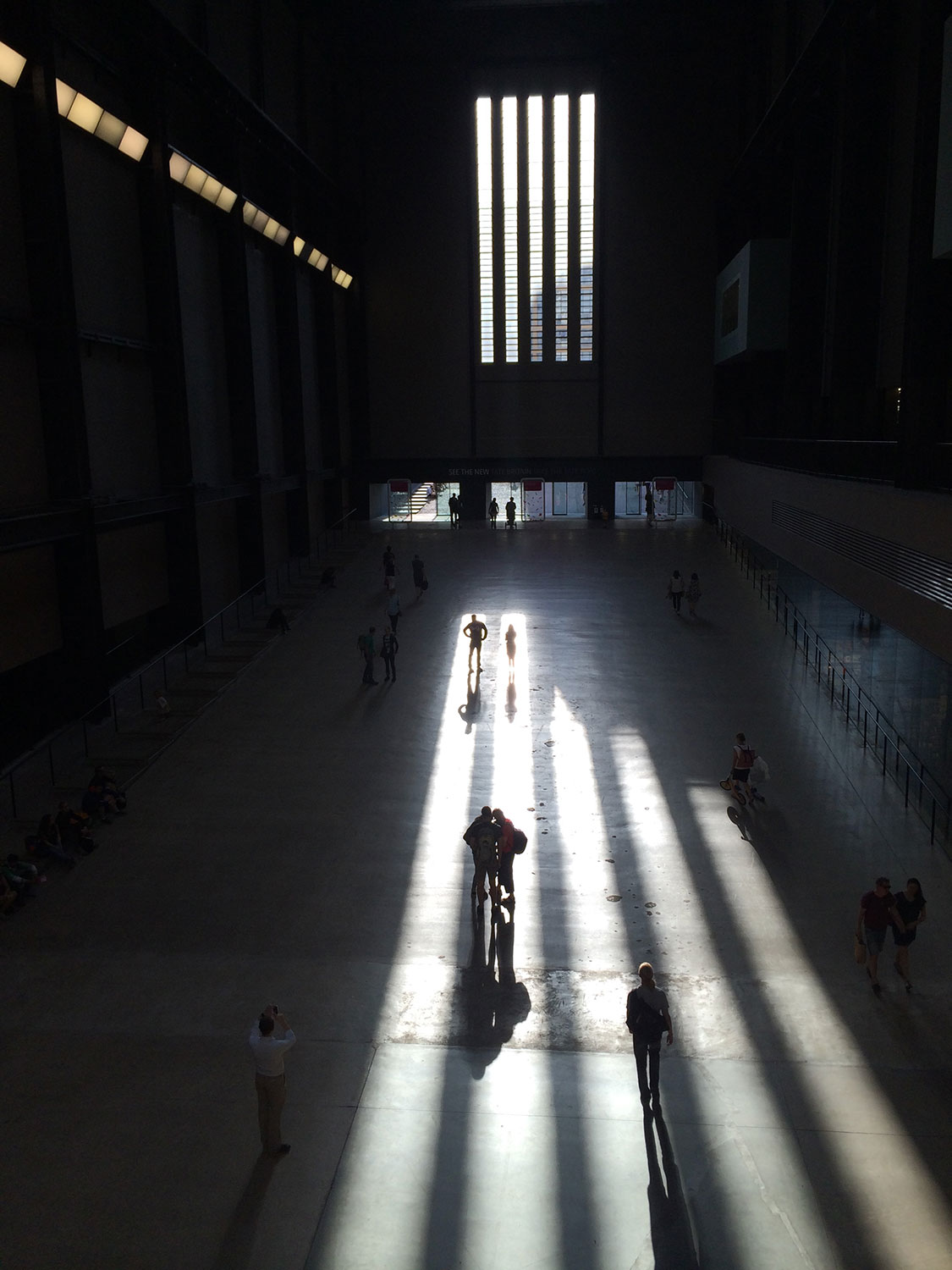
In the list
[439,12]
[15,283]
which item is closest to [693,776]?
[15,283]

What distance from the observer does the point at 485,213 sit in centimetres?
4038

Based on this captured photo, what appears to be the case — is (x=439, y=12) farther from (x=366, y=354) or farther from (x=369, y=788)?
(x=369, y=788)

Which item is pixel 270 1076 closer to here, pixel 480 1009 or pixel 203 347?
pixel 480 1009

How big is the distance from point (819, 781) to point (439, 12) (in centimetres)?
3475

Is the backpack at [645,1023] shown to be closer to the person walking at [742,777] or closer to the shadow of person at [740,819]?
the shadow of person at [740,819]

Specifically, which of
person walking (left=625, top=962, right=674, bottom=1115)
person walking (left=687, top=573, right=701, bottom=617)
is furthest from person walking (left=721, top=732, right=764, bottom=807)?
person walking (left=687, top=573, right=701, bottom=617)

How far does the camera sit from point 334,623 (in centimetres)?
2453

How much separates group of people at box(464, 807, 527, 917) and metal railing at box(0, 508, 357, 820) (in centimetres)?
710

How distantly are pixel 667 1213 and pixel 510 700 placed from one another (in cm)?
1260

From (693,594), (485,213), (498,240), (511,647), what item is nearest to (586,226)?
(498,240)

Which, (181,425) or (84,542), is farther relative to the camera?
(181,425)

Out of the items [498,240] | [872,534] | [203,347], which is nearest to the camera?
[872,534]

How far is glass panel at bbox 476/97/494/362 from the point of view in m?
39.4

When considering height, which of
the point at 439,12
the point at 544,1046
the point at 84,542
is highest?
the point at 439,12
